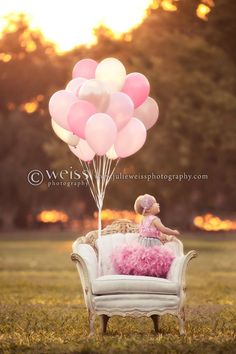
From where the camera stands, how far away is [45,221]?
64438 mm

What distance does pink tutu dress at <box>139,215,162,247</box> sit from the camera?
10164 millimetres

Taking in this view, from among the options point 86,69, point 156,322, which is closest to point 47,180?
point 86,69

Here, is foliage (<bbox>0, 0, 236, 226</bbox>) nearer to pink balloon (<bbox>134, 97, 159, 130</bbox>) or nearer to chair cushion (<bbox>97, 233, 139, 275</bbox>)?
pink balloon (<bbox>134, 97, 159, 130</bbox>)

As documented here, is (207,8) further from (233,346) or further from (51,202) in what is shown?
(51,202)

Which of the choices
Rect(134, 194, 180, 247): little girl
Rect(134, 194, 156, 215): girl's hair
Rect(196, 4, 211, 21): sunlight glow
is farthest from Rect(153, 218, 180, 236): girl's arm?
Rect(196, 4, 211, 21): sunlight glow

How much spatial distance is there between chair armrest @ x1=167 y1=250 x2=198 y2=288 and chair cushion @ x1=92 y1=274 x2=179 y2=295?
0.14 metres

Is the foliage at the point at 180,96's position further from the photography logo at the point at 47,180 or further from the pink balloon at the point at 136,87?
the pink balloon at the point at 136,87

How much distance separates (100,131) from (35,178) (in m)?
41.5

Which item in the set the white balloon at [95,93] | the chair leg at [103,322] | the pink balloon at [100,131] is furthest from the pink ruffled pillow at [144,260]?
the white balloon at [95,93]

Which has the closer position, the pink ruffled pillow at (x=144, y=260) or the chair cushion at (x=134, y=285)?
the chair cushion at (x=134, y=285)

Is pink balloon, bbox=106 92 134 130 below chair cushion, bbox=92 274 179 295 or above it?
above

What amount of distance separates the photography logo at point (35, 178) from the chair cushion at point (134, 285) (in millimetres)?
39271

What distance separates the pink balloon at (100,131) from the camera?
1051cm

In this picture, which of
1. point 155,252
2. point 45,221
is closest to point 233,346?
point 155,252
